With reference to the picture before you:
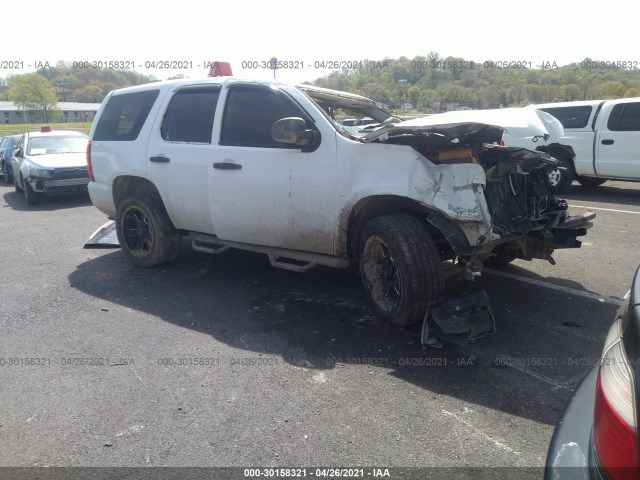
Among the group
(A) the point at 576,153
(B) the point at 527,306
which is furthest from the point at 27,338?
(A) the point at 576,153

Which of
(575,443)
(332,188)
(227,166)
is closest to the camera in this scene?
(575,443)

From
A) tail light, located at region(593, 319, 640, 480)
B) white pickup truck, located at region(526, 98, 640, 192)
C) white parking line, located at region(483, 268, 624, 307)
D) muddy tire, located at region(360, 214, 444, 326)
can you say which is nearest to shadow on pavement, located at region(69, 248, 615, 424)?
white parking line, located at region(483, 268, 624, 307)

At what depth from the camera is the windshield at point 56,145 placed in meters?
12.5

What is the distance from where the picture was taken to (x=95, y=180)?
6258 mm

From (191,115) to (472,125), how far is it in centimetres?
287

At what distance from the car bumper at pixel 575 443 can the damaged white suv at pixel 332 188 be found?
2101 mm

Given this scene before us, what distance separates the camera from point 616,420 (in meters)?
1.38

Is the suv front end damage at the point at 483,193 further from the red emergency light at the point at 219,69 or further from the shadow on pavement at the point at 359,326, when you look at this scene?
the red emergency light at the point at 219,69

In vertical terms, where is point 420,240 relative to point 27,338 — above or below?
above

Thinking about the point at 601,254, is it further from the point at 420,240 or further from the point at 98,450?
the point at 98,450

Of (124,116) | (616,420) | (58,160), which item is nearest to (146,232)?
(124,116)

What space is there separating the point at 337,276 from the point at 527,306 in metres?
1.91

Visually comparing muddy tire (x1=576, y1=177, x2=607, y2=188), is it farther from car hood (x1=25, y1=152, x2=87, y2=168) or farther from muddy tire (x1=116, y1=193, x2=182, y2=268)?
car hood (x1=25, y1=152, x2=87, y2=168)

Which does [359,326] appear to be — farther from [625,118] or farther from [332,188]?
[625,118]
